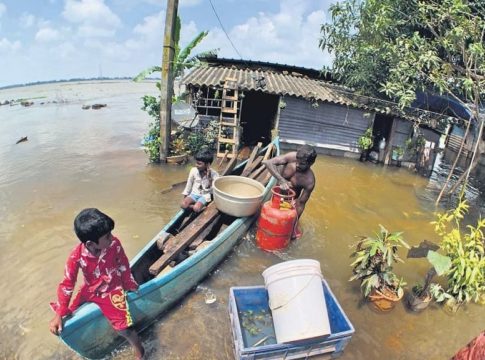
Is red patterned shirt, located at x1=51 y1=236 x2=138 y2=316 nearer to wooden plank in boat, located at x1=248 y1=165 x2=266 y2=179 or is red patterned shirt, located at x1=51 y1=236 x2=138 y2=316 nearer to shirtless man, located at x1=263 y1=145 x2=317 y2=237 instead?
shirtless man, located at x1=263 y1=145 x2=317 y2=237

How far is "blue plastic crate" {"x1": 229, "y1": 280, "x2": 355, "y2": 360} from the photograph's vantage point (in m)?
3.27

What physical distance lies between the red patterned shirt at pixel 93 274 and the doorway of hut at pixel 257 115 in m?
12.0

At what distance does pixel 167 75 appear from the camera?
9.40 m

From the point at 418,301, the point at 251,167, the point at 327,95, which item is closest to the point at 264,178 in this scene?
the point at 251,167

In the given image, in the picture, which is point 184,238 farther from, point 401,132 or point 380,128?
point 380,128

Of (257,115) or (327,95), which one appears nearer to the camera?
(327,95)

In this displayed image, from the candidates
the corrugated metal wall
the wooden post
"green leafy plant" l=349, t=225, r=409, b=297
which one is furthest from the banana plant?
"green leafy plant" l=349, t=225, r=409, b=297

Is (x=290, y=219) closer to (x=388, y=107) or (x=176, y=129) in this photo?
(x=176, y=129)

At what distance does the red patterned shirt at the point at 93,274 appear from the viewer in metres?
2.88

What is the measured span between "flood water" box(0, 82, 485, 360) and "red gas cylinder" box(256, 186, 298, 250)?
450 mm

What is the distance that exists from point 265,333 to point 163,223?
384cm

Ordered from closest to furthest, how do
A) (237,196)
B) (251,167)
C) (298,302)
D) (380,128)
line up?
(298,302) → (237,196) → (251,167) → (380,128)

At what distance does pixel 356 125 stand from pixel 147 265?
1129 cm

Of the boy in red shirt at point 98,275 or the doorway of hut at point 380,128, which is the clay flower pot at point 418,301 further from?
the doorway of hut at point 380,128
